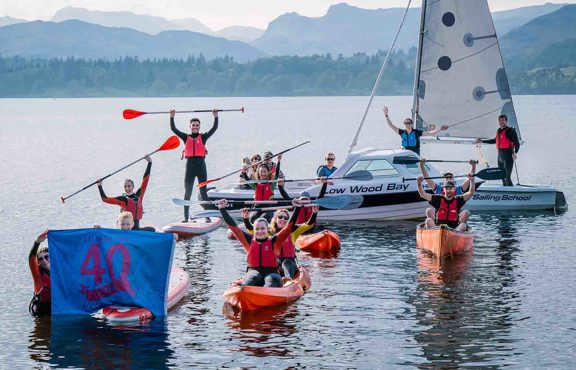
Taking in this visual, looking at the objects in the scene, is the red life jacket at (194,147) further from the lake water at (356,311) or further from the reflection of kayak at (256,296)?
the reflection of kayak at (256,296)

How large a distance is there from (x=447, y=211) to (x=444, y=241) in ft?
3.58

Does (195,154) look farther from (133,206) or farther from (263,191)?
(133,206)

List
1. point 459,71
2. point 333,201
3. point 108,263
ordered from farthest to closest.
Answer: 1. point 459,71
2. point 333,201
3. point 108,263

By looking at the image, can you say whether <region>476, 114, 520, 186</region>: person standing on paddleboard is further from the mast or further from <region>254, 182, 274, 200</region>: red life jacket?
<region>254, 182, 274, 200</region>: red life jacket

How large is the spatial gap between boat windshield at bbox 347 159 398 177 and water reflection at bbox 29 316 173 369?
13995mm

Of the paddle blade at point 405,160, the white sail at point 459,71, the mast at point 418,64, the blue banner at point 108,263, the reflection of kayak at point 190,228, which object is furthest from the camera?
the white sail at point 459,71

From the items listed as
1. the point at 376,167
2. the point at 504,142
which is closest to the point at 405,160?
the point at 376,167

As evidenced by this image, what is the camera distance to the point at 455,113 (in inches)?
1449

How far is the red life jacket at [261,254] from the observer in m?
20.3

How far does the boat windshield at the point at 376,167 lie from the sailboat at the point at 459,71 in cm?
469

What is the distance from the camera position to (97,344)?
57.9 feet

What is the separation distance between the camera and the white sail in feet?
119

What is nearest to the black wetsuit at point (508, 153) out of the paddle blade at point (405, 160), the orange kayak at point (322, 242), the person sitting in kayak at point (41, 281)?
the paddle blade at point (405, 160)

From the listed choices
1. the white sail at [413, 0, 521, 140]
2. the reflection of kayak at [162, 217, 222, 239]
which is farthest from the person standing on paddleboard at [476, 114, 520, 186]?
the reflection of kayak at [162, 217, 222, 239]
